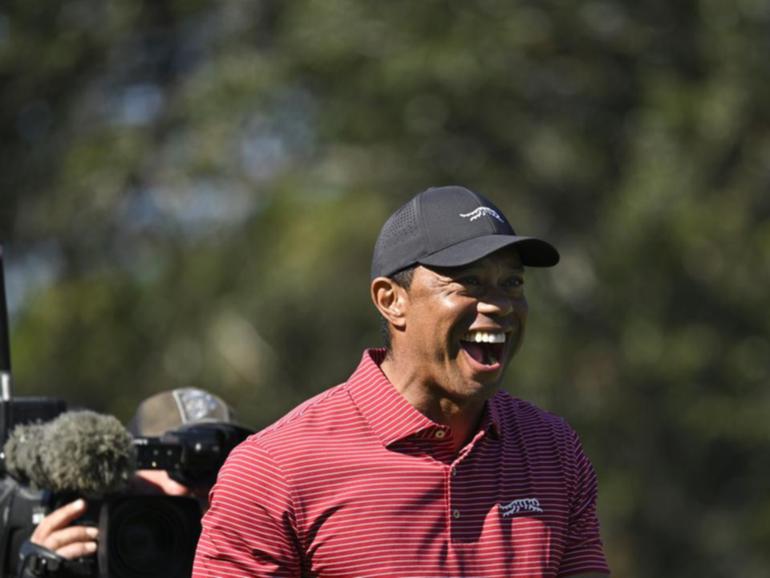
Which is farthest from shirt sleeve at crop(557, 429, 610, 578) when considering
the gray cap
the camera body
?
the gray cap

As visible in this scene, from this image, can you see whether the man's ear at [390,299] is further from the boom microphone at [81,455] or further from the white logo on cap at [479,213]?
the boom microphone at [81,455]

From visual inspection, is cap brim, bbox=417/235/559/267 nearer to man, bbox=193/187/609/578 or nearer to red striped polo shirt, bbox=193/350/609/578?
man, bbox=193/187/609/578

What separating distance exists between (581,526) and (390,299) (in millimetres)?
570

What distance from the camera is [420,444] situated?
3.28 meters

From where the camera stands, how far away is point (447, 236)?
10.8 feet

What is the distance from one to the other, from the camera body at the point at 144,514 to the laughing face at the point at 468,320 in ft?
3.20

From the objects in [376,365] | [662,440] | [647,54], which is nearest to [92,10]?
[647,54]

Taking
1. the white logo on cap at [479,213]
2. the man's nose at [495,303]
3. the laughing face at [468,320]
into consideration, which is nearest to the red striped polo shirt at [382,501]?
the laughing face at [468,320]

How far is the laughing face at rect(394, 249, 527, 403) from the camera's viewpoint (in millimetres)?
3256

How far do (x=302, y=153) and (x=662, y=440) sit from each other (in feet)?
15.7

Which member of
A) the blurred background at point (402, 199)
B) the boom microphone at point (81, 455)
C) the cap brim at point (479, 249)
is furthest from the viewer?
the blurred background at point (402, 199)

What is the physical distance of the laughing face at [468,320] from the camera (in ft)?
10.7

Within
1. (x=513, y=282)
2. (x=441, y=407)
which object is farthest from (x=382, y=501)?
(x=513, y=282)

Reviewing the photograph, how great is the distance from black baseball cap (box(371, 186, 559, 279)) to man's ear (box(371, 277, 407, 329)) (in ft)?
0.06
